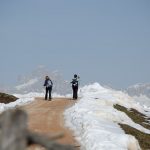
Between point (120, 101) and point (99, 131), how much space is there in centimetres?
3050

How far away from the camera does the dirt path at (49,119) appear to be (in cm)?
2440

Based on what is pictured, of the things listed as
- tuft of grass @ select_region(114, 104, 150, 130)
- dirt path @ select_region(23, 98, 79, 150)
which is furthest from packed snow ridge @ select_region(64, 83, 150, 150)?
tuft of grass @ select_region(114, 104, 150, 130)

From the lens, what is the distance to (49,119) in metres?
30.6

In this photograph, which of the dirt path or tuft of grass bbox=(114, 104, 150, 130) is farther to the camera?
tuft of grass bbox=(114, 104, 150, 130)

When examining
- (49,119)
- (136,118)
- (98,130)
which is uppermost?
(136,118)

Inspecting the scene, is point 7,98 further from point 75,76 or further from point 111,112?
point 111,112

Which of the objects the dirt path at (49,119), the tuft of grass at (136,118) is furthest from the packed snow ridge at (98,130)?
the tuft of grass at (136,118)

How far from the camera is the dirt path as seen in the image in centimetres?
2440

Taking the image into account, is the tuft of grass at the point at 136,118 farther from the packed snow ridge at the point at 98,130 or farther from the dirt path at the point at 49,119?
the dirt path at the point at 49,119

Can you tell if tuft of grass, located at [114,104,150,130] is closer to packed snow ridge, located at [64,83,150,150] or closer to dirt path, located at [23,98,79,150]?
packed snow ridge, located at [64,83,150,150]

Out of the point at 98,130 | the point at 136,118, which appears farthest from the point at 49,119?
the point at 136,118

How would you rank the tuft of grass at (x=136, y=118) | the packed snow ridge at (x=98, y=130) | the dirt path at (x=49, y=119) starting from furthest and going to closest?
1. the tuft of grass at (x=136, y=118)
2. the dirt path at (x=49, y=119)
3. the packed snow ridge at (x=98, y=130)

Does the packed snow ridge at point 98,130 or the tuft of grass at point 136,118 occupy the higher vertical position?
the tuft of grass at point 136,118

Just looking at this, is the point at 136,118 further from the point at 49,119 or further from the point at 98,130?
the point at 98,130
